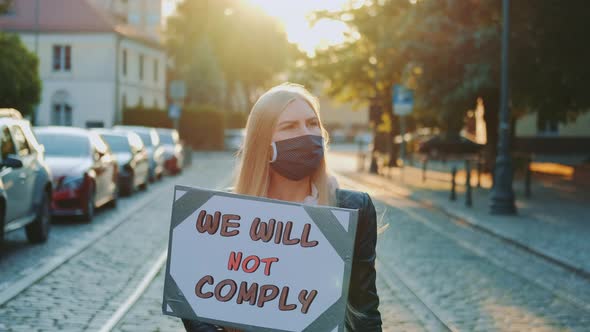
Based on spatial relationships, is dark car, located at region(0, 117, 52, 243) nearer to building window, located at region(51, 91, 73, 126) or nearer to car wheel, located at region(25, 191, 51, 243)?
car wheel, located at region(25, 191, 51, 243)

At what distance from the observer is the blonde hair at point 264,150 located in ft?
9.95

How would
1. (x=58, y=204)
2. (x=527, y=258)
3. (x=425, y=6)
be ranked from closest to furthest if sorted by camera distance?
(x=527, y=258)
(x=58, y=204)
(x=425, y=6)

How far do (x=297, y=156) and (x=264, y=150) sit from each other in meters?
0.14

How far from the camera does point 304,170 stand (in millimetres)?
3023

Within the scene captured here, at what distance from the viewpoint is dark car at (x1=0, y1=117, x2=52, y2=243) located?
33.7 feet

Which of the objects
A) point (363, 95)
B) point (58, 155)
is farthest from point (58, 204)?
point (363, 95)

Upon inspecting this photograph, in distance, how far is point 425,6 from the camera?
72.8ft

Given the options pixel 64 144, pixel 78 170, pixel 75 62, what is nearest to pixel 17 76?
pixel 64 144

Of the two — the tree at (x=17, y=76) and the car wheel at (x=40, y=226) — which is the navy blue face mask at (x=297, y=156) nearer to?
the car wheel at (x=40, y=226)

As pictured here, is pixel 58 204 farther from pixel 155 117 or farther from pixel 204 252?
pixel 155 117

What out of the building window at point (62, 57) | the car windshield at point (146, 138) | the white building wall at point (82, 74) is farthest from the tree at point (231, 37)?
the car windshield at point (146, 138)

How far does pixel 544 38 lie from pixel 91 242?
12.2 metres

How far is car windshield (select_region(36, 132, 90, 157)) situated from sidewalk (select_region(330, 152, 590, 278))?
266 inches

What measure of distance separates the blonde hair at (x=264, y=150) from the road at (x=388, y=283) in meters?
2.89
